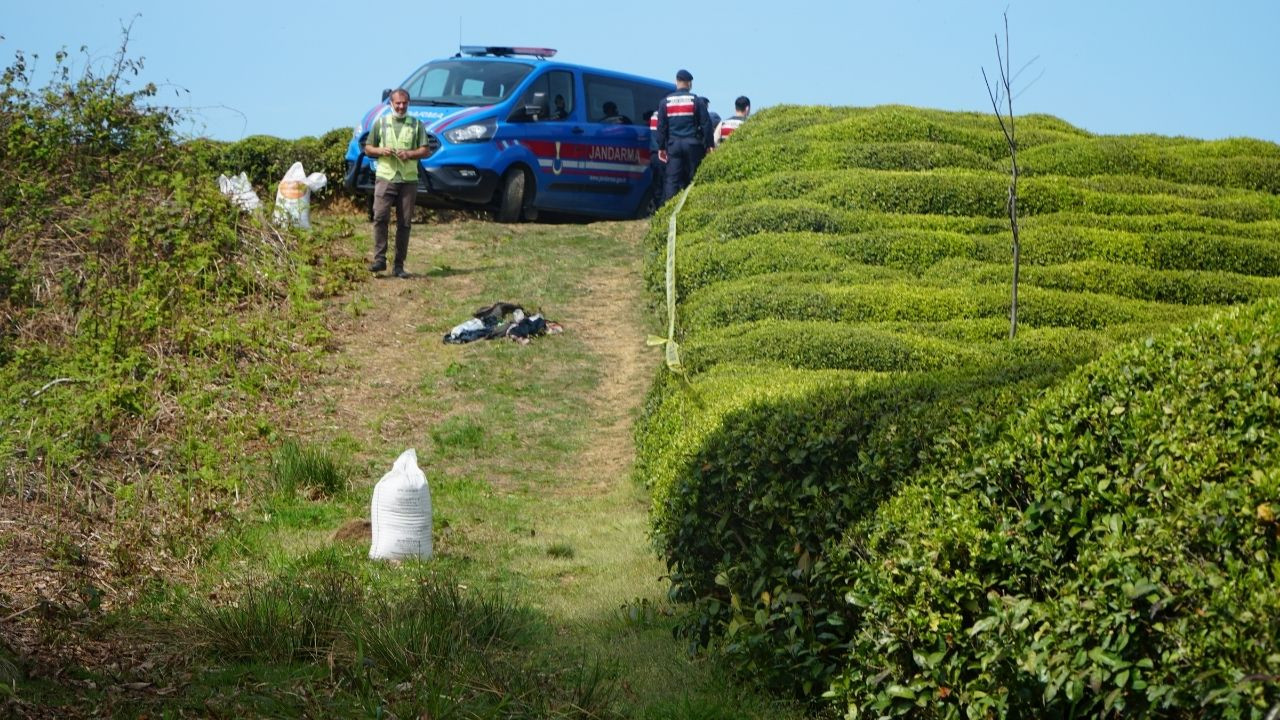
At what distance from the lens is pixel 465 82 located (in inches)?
708

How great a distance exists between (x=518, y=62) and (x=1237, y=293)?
10.5 meters

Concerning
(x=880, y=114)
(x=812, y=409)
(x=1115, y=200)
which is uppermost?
(x=880, y=114)

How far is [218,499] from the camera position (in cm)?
823

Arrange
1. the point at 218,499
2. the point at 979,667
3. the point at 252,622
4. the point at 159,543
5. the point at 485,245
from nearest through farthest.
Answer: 1. the point at 979,667
2. the point at 252,622
3. the point at 159,543
4. the point at 218,499
5. the point at 485,245

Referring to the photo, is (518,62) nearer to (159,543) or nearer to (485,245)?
(485,245)

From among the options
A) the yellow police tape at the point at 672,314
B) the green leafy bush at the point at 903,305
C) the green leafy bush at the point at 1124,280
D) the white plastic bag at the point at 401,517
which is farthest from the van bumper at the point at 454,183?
the white plastic bag at the point at 401,517

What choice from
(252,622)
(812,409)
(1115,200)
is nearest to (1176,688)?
(812,409)

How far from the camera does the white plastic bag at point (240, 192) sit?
14.4 metres

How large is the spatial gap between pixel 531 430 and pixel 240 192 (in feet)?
20.1

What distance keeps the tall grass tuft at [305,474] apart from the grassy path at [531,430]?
17cm

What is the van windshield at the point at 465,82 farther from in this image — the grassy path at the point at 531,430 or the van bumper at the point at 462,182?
the grassy path at the point at 531,430

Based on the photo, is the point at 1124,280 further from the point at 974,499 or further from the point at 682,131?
the point at 682,131

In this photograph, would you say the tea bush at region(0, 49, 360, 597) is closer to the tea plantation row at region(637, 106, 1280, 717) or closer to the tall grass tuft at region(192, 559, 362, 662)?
the tall grass tuft at region(192, 559, 362, 662)

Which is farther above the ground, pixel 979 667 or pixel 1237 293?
pixel 1237 293
